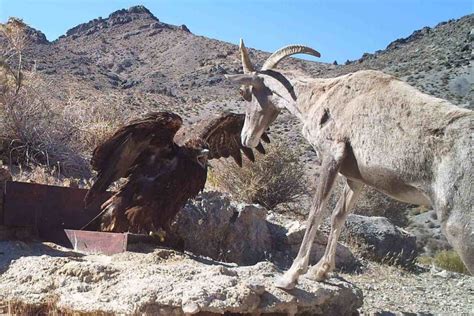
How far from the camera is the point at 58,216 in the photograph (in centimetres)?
731

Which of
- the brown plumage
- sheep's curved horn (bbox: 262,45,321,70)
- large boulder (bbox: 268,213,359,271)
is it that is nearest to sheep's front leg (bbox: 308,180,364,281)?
sheep's curved horn (bbox: 262,45,321,70)

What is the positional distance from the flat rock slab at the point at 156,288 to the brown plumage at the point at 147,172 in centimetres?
83

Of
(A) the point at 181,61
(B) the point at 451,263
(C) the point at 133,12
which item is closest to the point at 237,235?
(B) the point at 451,263

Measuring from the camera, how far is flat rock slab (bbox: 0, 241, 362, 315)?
4.67 meters

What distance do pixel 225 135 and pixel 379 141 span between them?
3.55 m

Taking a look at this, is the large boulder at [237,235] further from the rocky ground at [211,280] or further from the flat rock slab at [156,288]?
the flat rock slab at [156,288]

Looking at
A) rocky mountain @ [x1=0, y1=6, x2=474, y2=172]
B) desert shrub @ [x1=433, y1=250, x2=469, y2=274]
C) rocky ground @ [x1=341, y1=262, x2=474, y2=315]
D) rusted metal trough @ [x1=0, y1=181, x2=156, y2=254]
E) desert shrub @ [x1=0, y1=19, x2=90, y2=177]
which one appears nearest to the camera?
rusted metal trough @ [x1=0, y1=181, x2=156, y2=254]

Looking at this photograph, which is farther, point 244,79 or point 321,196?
point 244,79

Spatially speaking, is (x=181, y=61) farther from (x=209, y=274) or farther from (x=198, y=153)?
(x=209, y=274)

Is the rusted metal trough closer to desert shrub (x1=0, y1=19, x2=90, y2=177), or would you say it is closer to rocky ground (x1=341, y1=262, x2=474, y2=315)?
rocky ground (x1=341, y1=262, x2=474, y2=315)

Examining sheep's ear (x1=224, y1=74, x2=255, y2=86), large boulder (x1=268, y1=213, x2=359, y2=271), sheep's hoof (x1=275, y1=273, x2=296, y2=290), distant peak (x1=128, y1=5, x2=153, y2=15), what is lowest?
sheep's hoof (x1=275, y1=273, x2=296, y2=290)

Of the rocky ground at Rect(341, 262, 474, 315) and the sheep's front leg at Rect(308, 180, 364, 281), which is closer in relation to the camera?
the sheep's front leg at Rect(308, 180, 364, 281)

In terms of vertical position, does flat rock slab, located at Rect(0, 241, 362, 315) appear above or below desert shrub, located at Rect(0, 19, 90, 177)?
below

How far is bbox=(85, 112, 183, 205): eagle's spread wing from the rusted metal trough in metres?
0.48
